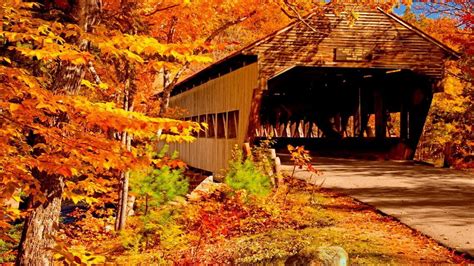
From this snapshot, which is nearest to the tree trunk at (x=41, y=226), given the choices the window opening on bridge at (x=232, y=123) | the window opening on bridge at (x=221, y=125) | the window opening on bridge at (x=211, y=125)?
the window opening on bridge at (x=232, y=123)

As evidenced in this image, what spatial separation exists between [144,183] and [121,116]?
7.92m

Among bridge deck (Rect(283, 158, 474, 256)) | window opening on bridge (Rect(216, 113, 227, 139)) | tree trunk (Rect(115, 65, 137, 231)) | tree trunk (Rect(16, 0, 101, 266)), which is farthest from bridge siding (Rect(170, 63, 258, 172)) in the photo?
tree trunk (Rect(16, 0, 101, 266))

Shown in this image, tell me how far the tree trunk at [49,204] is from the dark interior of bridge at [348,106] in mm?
11407

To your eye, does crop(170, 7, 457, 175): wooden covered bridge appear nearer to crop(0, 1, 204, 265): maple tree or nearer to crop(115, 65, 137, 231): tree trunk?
crop(115, 65, 137, 231): tree trunk

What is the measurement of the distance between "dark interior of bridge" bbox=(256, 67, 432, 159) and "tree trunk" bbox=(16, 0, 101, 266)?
11.4 metres

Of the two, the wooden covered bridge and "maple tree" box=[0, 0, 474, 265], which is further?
the wooden covered bridge

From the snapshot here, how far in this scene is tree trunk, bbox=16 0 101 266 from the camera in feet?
23.4

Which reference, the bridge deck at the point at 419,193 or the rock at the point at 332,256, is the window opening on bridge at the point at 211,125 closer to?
the bridge deck at the point at 419,193

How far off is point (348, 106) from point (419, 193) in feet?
50.8

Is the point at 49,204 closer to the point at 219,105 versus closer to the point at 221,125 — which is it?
the point at 219,105

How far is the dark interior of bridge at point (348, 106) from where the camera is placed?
20.9 metres

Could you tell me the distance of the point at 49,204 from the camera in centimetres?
722

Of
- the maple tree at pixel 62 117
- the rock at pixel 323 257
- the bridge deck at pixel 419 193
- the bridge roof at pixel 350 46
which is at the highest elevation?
the bridge roof at pixel 350 46

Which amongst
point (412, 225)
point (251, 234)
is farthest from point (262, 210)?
point (412, 225)
